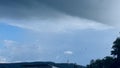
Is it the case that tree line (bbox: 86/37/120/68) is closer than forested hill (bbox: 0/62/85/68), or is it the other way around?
tree line (bbox: 86/37/120/68)

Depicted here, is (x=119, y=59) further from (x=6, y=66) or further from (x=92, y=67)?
(x=6, y=66)

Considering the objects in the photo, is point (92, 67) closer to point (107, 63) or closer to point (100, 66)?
point (100, 66)

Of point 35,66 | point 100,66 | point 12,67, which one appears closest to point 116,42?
point 100,66

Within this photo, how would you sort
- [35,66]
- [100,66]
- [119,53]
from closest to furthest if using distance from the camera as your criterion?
[119,53] → [100,66] → [35,66]

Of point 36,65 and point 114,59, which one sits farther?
point 36,65

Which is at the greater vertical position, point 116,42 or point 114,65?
point 116,42

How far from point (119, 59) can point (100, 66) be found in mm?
16717

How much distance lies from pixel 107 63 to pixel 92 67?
18607mm

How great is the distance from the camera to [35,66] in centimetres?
12925

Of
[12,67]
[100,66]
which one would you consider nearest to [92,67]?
[100,66]

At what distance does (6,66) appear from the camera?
15950cm

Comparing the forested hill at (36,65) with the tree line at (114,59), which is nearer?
the tree line at (114,59)

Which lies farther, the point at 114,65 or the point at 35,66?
the point at 35,66

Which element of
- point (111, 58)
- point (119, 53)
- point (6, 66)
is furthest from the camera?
point (6, 66)
